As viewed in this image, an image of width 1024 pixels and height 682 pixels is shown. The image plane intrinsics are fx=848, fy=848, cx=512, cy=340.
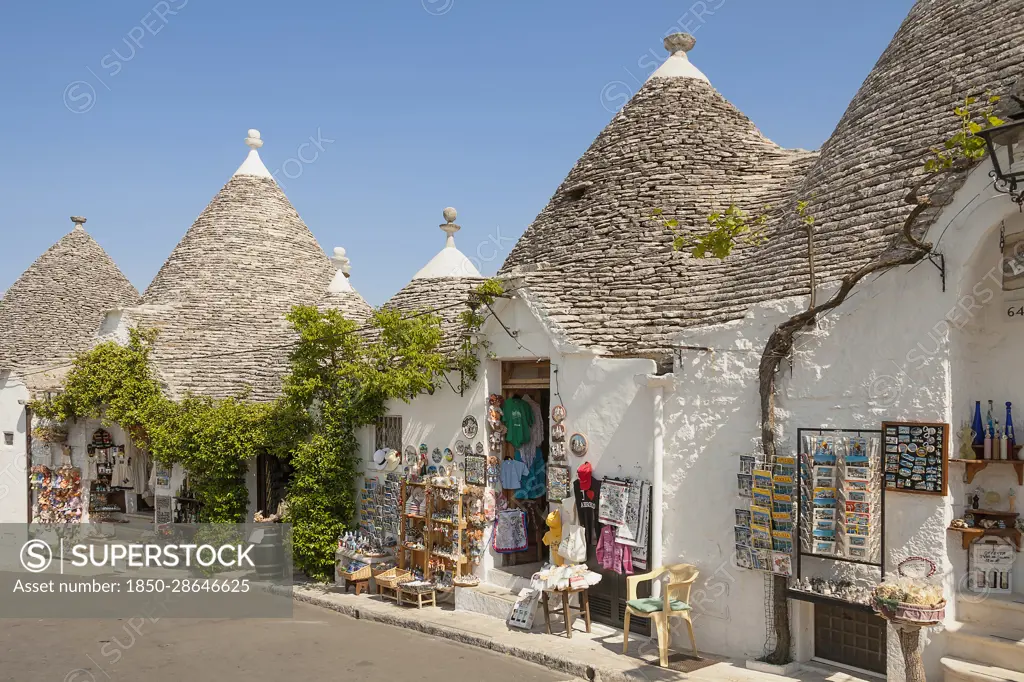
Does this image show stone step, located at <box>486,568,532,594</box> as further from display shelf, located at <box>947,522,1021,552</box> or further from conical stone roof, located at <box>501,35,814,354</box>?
display shelf, located at <box>947,522,1021,552</box>

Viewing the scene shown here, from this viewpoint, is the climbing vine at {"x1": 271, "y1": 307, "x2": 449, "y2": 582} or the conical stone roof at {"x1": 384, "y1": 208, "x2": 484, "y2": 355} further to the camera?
the conical stone roof at {"x1": 384, "y1": 208, "x2": 484, "y2": 355}

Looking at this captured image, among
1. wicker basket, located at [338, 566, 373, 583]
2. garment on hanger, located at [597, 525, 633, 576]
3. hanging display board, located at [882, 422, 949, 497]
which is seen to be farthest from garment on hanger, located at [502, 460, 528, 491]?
hanging display board, located at [882, 422, 949, 497]

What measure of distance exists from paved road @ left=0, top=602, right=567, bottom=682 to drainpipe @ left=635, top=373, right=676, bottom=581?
180cm

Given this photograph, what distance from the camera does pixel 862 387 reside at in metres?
8.09

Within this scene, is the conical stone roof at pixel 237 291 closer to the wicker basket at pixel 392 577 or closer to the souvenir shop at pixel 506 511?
the souvenir shop at pixel 506 511

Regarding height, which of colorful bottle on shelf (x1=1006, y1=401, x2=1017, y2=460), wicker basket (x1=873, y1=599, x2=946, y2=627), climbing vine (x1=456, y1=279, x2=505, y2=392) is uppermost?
climbing vine (x1=456, y1=279, x2=505, y2=392)

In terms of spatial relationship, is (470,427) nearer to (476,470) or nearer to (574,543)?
Result: (476,470)

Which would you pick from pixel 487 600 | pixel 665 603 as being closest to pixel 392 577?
pixel 487 600

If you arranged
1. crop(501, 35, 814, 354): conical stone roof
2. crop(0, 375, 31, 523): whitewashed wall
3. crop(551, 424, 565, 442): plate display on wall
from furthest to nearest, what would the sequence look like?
crop(0, 375, 31, 523): whitewashed wall < crop(501, 35, 814, 354): conical stone roof < crop(551, 424, 565, 442): plate display on wall

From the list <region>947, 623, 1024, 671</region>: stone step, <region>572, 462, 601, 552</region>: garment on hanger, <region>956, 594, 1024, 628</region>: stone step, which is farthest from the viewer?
<region>572, 462, 601, 552</region>: garment on hanger

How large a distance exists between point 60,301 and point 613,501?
1859cm

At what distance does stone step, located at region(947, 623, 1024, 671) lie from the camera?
709 centimetres

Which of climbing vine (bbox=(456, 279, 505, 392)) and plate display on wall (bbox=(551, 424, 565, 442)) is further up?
climbing vine (bbox=(456, 279, 505, 392))

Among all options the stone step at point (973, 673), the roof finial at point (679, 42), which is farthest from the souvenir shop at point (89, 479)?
the stone step at point (973, 673)
